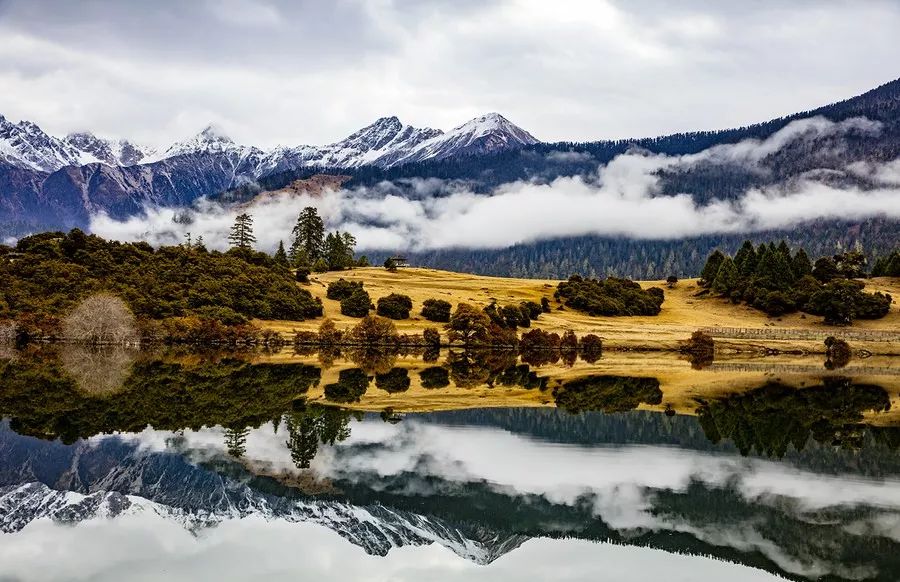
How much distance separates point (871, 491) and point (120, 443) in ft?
86.3

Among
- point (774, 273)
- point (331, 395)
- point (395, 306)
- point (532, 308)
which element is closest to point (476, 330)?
point (395, 306)

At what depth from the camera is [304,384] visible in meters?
51.1

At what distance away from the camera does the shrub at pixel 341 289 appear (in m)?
103

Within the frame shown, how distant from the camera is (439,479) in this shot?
27969 mm

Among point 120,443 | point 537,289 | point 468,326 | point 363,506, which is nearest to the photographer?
point 363,506

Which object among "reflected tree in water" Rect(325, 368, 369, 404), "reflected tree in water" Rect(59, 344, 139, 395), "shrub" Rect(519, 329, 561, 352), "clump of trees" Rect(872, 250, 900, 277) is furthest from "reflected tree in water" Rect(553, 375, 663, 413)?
"clump of trees" Rect(872, 250, 900, 277)

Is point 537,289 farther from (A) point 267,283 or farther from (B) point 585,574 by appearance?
(B) point 585,574

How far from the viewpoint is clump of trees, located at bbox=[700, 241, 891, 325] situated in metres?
100

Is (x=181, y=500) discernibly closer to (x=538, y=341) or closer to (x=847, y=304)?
(x=538, y=341)

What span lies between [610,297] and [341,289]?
36.1 metres

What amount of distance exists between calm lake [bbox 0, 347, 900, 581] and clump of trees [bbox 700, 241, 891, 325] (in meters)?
51.7

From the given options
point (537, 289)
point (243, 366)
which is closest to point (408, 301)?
point (537, 289)

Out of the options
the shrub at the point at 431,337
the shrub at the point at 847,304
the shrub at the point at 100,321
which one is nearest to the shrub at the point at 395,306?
the shrub at the point at 431,337

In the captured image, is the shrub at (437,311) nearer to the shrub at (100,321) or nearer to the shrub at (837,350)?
the shrub at (100,321)
